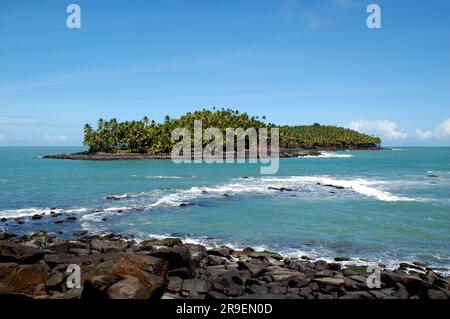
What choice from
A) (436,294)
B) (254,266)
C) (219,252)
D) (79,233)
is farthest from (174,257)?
(79,233)

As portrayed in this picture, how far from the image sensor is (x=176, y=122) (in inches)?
4985

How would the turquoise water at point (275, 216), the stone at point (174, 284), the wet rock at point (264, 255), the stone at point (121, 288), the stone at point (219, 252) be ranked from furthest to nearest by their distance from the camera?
the turquoise water at point (275, 216), the stone at point (219, 252), the wet rock at point (264, 255), the stone at point (174, 284), the stone at point (121, 288)

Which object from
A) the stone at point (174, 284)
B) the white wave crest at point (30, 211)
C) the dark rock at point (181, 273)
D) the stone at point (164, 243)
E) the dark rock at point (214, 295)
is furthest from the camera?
the white wave crest at point (30, 211)

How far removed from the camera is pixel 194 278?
1362 centimetres

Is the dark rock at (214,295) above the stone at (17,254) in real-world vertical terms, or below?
below

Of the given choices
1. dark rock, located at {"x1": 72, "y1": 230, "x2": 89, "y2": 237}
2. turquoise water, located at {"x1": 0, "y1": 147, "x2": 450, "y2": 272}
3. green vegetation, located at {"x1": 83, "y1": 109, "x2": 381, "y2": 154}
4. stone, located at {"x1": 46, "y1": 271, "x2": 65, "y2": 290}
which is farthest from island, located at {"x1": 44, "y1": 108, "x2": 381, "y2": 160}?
stone, located at {"x1": 46, "y1": 271, "x2": 65, "y2": 290}

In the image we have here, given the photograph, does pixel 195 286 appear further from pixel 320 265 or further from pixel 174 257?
pixel 320 265

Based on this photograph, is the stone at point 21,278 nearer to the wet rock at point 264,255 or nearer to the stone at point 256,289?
the stone at point 256,289

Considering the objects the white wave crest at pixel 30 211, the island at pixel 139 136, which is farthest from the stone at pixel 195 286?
the island at pixel 139 136

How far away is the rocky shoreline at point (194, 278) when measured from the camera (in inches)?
408

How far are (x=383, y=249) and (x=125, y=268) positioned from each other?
14293 millimetres
